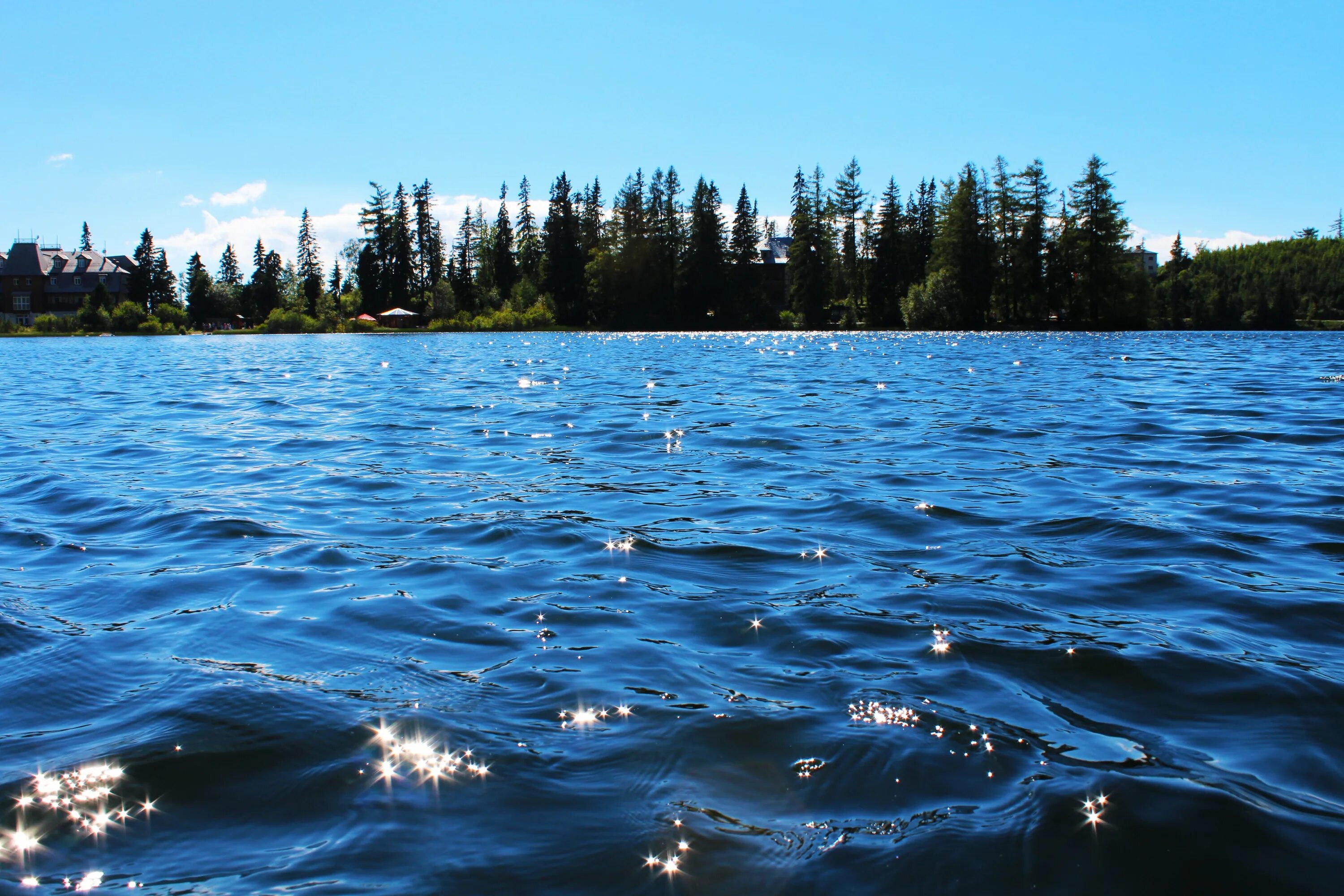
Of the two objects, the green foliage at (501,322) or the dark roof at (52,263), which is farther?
the dark roof at (52,263)

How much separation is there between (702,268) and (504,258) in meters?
28.1

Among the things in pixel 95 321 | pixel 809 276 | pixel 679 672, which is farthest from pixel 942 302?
pixel 95 321

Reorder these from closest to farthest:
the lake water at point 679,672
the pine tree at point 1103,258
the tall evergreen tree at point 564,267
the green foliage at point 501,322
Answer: the lake water at point 679,672 → the pine tree at point 1103,258 → the green foliage at point 501,322 → the tall evergreen tree at point 564,267

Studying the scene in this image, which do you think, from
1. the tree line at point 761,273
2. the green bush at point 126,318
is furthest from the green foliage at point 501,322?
the green bush at point 126,318

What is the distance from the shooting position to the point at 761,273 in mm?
86438

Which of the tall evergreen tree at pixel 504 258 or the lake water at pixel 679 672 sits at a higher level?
the tall evergreen tree at pixel 504 258

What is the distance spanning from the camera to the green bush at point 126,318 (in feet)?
253

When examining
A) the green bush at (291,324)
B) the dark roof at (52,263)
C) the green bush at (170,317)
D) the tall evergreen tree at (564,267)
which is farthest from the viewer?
the dark roof at (52,263)

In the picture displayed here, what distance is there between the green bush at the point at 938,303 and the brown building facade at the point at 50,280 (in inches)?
3287

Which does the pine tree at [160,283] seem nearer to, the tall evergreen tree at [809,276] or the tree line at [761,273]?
the tree line at [761,273]

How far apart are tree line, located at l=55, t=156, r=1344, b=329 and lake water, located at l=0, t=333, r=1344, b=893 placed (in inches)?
2630

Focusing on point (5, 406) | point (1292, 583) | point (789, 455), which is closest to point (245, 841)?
point (1292, 583)

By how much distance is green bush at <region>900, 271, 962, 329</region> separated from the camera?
70750mm

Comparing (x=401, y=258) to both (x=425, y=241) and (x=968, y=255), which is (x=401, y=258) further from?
(x=968, y=255)
